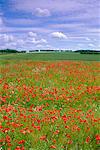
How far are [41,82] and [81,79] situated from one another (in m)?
2.66

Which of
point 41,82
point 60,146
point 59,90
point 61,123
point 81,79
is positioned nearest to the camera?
point 60,146

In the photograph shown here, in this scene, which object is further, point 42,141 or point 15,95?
point 15,95

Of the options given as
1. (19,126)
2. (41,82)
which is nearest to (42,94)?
(41,82)

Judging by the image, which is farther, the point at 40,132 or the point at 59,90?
the point at 59,90

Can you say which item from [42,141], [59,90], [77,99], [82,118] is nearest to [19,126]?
[42,141]

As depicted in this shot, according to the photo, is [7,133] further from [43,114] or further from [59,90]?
[59,90]

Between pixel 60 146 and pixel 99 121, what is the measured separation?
6.02 feet

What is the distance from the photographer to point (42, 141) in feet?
26.2

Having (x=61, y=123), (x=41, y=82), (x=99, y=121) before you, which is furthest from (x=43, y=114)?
(x=41, y=82)

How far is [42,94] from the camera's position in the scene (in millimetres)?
13969

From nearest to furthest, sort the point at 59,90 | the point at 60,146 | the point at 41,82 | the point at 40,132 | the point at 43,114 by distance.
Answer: the point at 60,146 < the point at 40,132 < the point at 43,114 < the point at 59,90 < the point at 41,82

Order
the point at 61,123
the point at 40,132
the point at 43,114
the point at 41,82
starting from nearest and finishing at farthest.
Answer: the point at 40,132, the point at 61,123, the point at 43,114, the point at 41,82

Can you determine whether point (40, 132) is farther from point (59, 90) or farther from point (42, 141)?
→ point (59, 90)

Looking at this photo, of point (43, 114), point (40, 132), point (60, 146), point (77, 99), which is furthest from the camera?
point (77, 99)
